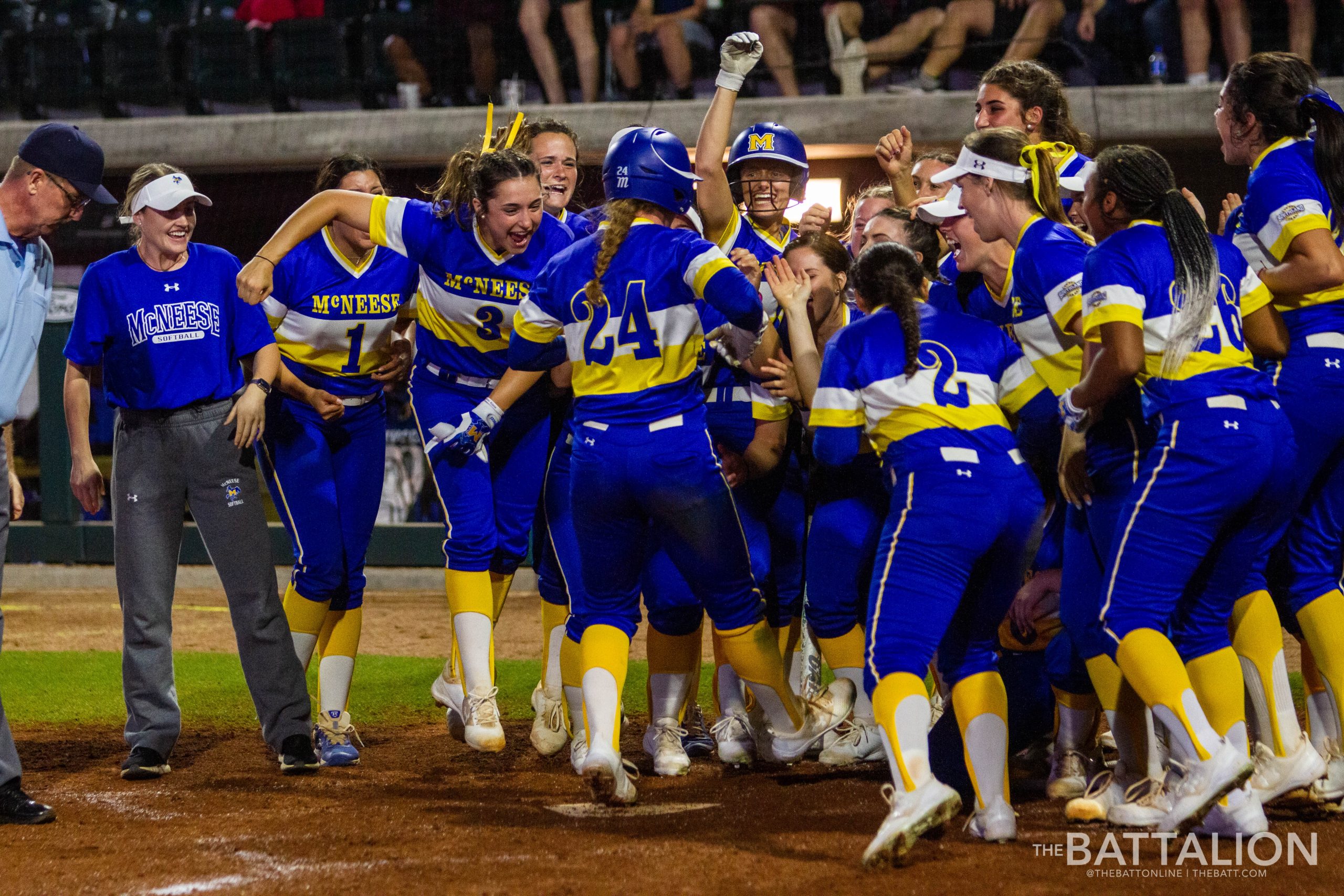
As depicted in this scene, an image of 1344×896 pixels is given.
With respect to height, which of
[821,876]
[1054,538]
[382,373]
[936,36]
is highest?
[936,36]

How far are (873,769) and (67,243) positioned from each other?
40.2ft

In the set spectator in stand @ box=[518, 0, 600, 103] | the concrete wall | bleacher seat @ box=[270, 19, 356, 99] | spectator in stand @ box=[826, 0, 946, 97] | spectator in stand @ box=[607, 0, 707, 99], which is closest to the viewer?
the concrete wall

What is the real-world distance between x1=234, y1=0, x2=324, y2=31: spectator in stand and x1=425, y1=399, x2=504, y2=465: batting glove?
33.4ft

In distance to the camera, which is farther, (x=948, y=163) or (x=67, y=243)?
(x=67, y=243)

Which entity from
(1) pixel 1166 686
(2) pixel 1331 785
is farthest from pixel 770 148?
(2) pixel 1331 785

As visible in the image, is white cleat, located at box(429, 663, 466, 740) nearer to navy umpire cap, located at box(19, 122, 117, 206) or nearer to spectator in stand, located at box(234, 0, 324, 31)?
navy umpire cap, located at box(19, 122, 117, 206)

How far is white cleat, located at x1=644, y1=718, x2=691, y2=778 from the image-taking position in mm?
4957

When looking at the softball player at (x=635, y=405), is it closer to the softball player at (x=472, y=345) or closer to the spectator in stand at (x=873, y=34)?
the softball player at (x=472, y=345)

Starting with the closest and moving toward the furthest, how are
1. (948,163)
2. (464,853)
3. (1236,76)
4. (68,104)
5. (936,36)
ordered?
1. (464,853)
2. (1236,76)
3. (948,163)
4. (936,36)
5. (68,104)

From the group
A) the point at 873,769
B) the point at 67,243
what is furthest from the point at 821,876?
the point at 67,243

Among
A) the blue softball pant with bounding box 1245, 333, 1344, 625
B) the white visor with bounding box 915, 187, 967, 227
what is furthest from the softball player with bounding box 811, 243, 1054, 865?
the blue softball pant with bounding box 1245, 333, 1344, 625

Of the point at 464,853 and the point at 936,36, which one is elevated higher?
the point at 936,36

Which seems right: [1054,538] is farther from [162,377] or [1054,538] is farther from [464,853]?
[162,377]

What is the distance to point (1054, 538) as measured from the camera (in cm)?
468
